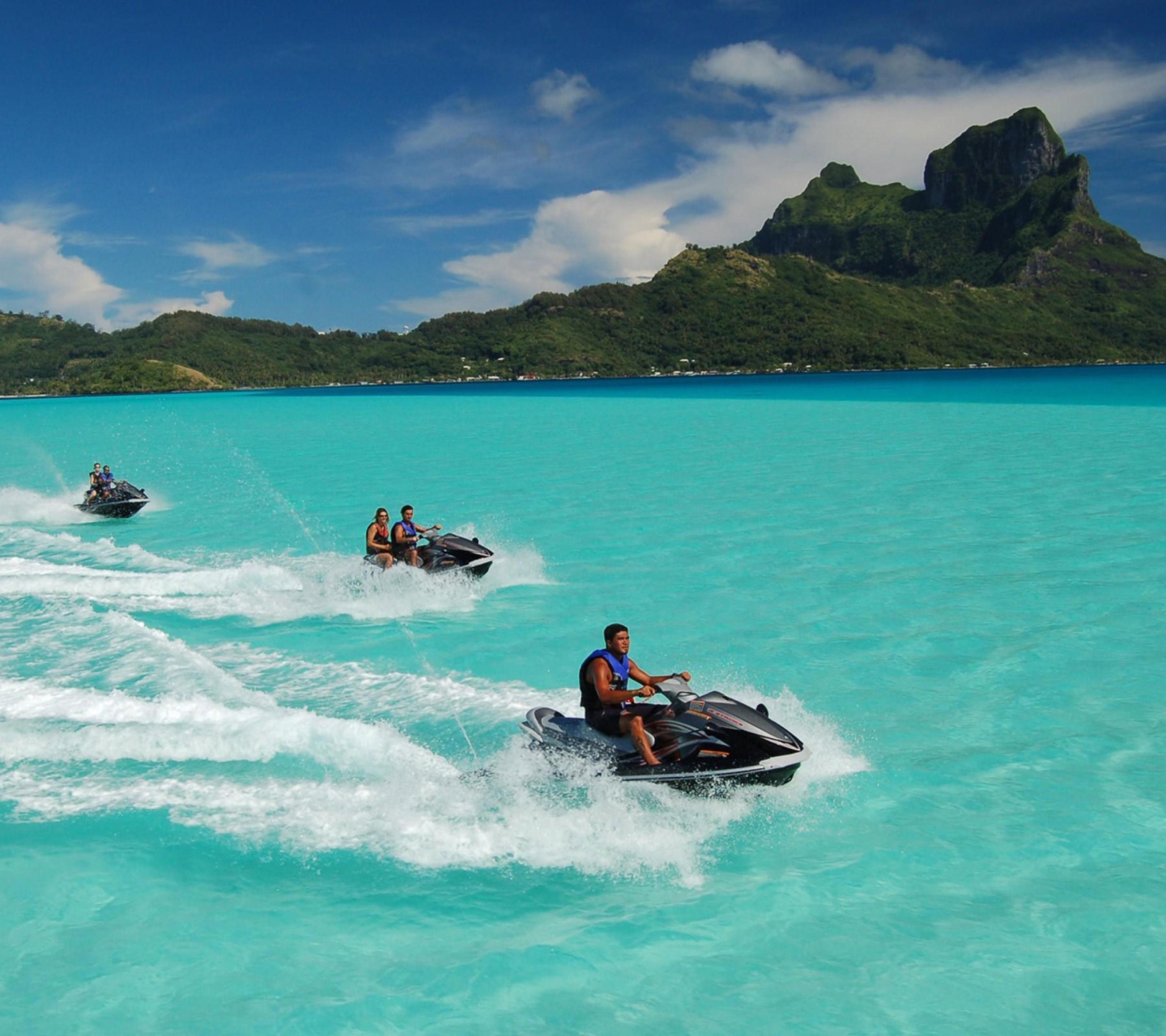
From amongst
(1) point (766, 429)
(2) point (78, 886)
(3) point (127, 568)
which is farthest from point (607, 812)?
(1) point (766, 429)

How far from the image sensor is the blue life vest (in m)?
8.75

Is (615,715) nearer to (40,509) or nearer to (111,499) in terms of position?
(111,499)

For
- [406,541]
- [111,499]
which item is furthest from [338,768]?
[111,499]

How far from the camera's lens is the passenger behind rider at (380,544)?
1678cm

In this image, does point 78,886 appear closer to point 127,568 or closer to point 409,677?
point 409,677

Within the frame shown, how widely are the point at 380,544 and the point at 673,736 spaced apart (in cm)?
987

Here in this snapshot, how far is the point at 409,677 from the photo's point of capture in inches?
501

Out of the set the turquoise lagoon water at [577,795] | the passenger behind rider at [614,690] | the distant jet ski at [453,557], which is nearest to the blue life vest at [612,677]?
the passenger behind rider at [614,690]

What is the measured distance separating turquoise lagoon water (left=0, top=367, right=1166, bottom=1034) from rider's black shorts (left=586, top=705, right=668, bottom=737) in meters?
0.64

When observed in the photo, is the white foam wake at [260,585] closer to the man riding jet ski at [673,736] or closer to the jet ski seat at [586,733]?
the jet ski seat at [586,733]

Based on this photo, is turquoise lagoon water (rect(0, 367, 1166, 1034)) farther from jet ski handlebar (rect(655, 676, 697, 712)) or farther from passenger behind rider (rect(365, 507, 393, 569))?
jet ski handlebar (rect(655, 676, 697, 712))

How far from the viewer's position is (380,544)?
1705cm

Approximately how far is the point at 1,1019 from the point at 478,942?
315 centimetres

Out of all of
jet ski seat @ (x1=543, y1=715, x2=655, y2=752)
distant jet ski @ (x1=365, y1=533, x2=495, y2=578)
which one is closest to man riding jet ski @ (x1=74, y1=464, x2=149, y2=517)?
distant jet ski @ (x1=365, y1=533, x2=495, y2=578)
